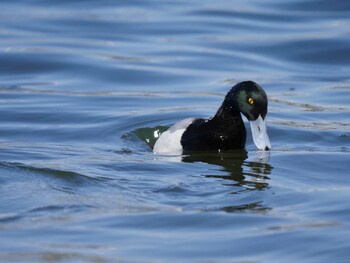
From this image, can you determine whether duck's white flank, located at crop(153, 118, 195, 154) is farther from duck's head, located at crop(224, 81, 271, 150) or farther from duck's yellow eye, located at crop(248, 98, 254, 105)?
duck's yellow eye, located at crop(248, 98, 254, 105)

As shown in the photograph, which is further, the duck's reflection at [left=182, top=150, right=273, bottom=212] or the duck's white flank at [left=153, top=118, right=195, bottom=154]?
the duck's white flank at [left=153, top=118, right=195, bottom=154]

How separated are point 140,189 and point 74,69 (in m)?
8.52

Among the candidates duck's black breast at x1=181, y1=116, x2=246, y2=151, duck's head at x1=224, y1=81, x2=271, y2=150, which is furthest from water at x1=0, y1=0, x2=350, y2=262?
duck's head at x1=224, y1=81, x2=271, y2=150

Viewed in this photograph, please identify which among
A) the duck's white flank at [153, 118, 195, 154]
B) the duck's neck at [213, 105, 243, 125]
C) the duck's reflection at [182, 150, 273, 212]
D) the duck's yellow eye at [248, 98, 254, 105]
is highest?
the duck's yellow eye at [248, 98, 254, 105]

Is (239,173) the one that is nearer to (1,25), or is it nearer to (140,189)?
(140,189)

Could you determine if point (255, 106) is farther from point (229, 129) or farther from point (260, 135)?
point (229, 129)

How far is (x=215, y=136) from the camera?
12445 millimetres

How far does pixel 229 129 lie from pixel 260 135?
488 mm

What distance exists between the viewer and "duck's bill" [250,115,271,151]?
12.1 meters

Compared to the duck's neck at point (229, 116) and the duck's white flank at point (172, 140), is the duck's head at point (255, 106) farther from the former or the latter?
the duck's white flank at point (172, 140)

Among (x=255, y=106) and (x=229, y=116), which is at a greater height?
(x=255, y=106)

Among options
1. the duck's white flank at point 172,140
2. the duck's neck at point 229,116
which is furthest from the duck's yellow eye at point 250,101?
the duck's white flank at point 172,140

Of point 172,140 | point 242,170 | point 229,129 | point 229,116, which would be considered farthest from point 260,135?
point 172,140

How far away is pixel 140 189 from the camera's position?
9930mm
